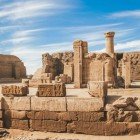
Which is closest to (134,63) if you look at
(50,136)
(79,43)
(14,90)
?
(79,43)

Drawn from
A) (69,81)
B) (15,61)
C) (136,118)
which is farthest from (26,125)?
(15,61)

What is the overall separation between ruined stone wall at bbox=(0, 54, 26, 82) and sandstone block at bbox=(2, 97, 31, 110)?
20.2 metres

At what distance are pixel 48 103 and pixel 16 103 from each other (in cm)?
122

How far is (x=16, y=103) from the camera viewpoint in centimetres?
1008

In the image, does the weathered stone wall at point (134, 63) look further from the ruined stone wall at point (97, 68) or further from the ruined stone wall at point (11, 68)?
the ruined stone wall at point (97, 68)

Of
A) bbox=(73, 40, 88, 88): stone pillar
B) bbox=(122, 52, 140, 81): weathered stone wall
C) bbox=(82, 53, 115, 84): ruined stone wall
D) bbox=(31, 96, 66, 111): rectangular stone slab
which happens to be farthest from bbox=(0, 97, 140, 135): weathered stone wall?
bbox=(122, 52, 140, 81): weathered stone wall

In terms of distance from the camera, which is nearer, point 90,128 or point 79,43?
point 90,128

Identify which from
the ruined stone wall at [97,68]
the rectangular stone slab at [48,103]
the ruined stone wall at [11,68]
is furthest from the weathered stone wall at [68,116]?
the ruined stone wall at [11,68]

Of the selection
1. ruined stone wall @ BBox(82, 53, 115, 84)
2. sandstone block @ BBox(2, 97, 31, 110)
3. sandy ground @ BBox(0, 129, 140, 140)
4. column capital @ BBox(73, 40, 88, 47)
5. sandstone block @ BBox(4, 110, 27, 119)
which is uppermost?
column capital @ BBox(73, 40, 88, 47)

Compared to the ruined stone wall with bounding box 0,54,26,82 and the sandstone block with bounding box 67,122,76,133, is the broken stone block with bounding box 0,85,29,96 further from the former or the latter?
the ruined stone wall with bounding box 0,54,26,82

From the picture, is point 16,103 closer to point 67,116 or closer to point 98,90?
point 67,116

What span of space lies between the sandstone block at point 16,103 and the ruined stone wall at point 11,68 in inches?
795

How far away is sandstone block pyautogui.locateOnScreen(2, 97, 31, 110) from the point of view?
32.6 ft

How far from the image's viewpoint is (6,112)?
33.4 ft
